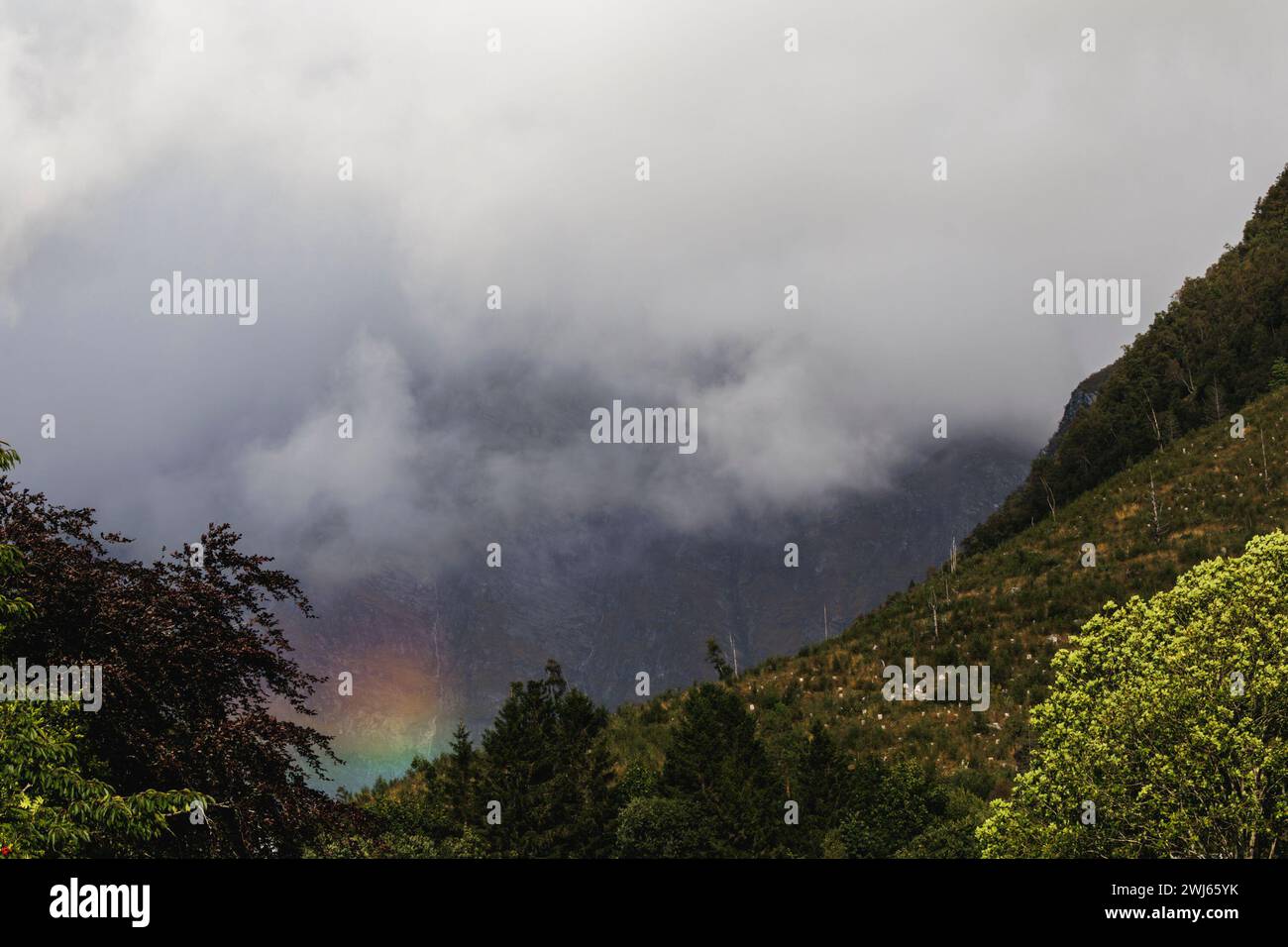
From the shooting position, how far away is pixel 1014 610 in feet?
252

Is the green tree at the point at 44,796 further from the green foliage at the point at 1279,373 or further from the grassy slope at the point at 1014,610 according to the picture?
the green foliage at the point at 1279,373

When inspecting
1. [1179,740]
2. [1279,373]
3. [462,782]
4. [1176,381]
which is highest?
[1176,381]

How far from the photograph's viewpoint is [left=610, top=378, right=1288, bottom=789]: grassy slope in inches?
2549

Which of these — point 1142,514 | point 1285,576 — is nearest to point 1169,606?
point 1285,576

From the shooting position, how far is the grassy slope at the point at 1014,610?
64.8 metres

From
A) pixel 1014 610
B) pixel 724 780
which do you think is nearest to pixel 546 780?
pixel 724 780

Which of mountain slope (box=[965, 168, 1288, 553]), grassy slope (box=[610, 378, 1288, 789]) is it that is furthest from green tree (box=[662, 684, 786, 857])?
mountain slope (box=[965, 168, 1288, 553])

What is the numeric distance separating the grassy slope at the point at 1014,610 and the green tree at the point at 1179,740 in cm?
3207

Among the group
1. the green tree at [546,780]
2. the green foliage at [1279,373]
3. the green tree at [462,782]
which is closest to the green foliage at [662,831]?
the green tree at [546,780]

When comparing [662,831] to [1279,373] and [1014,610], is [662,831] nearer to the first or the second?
[1014,610]

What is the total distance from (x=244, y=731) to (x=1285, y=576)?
81.6 ft

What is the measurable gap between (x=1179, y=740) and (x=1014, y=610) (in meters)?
55.5

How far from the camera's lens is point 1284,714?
23.4 metres
